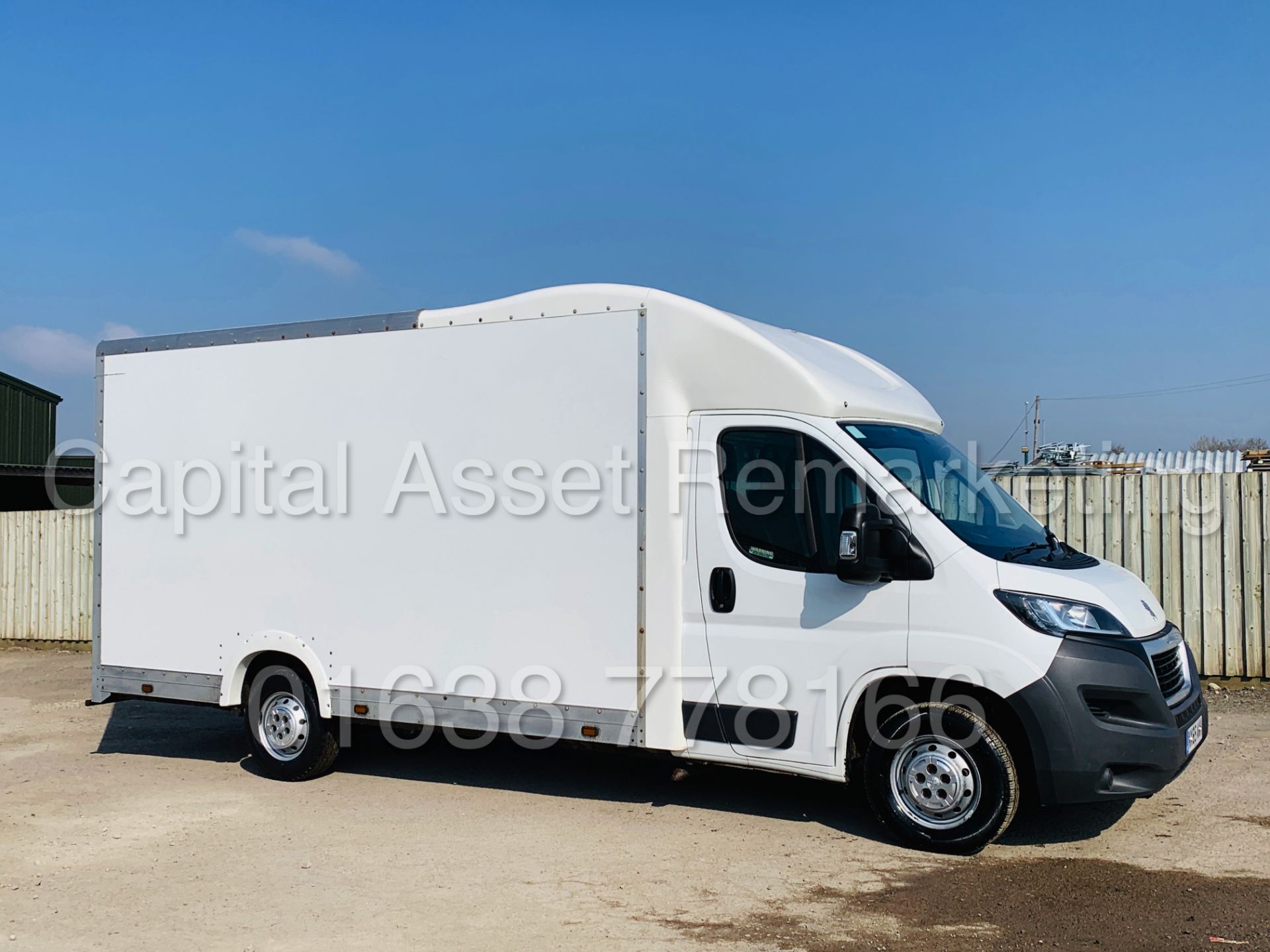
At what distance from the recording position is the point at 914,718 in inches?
245

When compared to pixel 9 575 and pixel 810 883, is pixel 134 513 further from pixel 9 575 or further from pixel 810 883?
pixel 9 575

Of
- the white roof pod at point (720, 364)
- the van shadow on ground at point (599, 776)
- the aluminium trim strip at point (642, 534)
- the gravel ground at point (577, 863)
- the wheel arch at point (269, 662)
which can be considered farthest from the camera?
the wheel arch at point (269, 662)

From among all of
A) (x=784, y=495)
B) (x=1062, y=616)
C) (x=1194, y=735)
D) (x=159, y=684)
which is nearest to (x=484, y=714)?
(x=784, y=495)

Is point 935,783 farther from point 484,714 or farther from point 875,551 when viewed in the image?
→ point 484,714

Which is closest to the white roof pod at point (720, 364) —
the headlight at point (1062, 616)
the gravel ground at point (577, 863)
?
the headlight at point (1062, 616)

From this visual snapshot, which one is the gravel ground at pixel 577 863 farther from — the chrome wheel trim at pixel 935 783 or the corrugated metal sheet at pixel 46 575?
the corrugated metal sheet at pixel 46 575

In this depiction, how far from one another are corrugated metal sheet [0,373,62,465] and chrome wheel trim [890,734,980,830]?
25.2m

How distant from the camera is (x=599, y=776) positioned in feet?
27.4

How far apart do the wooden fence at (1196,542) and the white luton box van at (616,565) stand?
14.8ft

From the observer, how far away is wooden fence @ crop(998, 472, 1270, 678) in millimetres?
11062

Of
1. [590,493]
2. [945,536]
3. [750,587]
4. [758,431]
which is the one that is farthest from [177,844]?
[945,536]

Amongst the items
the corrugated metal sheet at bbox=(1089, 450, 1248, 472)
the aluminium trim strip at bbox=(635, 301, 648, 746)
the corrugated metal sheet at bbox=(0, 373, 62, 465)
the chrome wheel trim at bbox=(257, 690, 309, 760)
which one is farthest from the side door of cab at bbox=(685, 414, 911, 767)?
the corrugated metal sheet at bbox=(0, 373, 62, 465)

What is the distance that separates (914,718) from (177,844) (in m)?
4.34

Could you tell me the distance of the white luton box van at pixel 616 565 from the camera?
20.0 feet
